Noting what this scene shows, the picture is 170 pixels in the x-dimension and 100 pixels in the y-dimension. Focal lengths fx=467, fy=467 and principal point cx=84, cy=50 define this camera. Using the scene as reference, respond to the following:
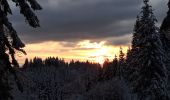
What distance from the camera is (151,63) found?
51125mm

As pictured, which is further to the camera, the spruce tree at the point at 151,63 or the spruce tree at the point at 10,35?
the spruce tree at the point at 151,63

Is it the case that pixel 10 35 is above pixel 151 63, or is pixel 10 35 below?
below

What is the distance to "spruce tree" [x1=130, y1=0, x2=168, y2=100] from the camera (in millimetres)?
50828

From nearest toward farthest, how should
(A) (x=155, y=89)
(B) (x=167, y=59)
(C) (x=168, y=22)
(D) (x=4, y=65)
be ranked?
(D) (x=4, y=65) → (C) (x=168, y=22) → (A) (x=155, y=89) → (B) (x=167, y=59)

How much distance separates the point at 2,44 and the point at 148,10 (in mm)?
41436

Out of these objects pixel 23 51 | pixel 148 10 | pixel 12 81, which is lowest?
pixel 12 81

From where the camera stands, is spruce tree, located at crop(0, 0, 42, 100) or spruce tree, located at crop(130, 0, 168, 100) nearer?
spruce tree, located at crop(0, 0, 42, 100)

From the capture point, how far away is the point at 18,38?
12648 millimetres

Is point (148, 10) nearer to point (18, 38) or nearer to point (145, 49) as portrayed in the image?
point (145, 49)

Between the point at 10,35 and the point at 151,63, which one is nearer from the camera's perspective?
the point at 10,35

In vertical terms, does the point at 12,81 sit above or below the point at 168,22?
below

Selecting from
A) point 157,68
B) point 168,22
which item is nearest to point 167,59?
point 157,68

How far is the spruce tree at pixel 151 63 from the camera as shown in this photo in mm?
50828

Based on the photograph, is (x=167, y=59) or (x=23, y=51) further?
(x=167, y=59)
